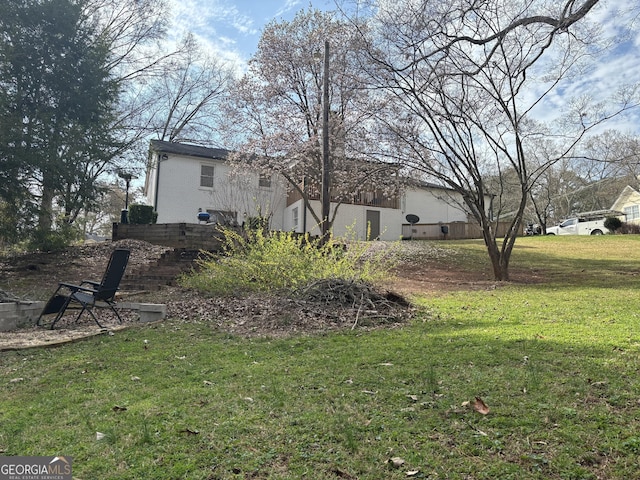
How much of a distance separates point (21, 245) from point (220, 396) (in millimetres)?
12764

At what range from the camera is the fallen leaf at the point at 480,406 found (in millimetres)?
2754

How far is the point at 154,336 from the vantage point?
5480 mm

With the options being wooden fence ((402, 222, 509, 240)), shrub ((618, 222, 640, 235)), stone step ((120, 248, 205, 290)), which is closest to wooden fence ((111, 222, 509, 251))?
stone step ((120, 248, 205, 290))

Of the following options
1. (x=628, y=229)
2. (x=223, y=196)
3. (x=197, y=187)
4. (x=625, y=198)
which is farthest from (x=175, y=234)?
(x=625, y=198)

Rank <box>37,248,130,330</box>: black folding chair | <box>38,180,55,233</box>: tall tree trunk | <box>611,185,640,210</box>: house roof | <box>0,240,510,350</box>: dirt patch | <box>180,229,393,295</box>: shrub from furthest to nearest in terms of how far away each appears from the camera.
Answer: <box>611,185,640,210</box>: house roof → <box>38,180,55,233</box>: tall tree trunk → <box>180,229,393,295</box>: shrub → <box>37,248,130,330</box>: black folding chair → <box>0,240,510,350</box>: dirt patch

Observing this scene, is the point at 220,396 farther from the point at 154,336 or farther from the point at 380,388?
the point at 154,336

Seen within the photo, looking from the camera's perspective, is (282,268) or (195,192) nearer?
(282,268)

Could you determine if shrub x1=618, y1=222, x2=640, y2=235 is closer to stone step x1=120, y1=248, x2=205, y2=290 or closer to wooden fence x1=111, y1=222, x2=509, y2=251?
wooden fence x1=111, y1=222, x2=509, y2=251

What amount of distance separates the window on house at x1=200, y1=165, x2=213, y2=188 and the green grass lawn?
727 inches

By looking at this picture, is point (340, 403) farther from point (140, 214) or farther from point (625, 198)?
point (625, 198)

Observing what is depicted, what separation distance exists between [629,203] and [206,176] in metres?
38.0

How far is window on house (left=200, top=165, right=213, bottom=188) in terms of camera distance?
911 inches

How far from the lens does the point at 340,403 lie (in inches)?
120

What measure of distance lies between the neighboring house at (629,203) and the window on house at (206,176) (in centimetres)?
3514
